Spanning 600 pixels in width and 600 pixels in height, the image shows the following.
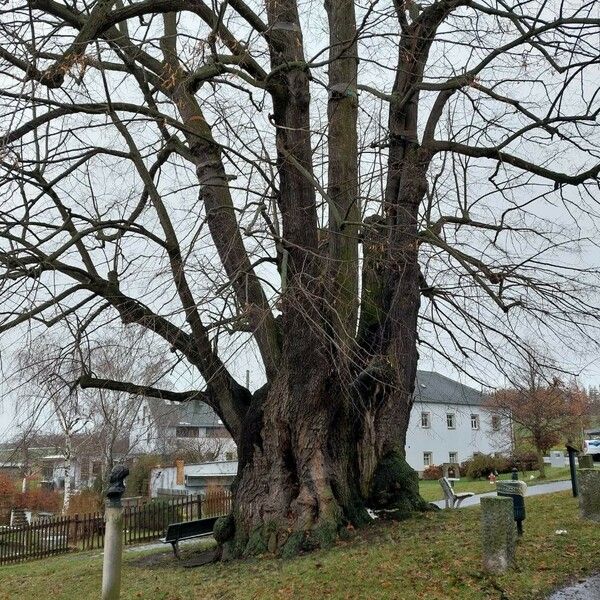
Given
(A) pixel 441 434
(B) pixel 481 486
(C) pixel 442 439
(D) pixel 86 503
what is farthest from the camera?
(A) pixel 441 434

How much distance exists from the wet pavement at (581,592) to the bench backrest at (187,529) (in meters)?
7.00

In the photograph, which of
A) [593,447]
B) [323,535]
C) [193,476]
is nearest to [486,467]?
[593,447]

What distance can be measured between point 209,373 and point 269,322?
1.14 meters

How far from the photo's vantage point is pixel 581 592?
591 centimetres

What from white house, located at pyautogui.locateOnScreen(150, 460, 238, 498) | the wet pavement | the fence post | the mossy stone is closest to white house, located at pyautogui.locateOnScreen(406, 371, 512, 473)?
white house, located at pyautogui.locateOnScreen(150, 460, 238, 498)

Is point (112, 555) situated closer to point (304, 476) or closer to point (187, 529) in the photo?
point (304, 476)

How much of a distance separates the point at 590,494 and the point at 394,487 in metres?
2.86

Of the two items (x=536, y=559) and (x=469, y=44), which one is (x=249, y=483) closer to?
(x=536, y=559)

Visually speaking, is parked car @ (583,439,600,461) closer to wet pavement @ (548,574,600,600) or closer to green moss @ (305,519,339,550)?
green moss @ (305,519,339,550)

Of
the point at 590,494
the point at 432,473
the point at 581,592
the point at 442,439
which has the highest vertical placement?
the point at 442,439

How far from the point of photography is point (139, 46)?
841 cm

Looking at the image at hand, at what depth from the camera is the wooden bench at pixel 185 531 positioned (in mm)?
11258

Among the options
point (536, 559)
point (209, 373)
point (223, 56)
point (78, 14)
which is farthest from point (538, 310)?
point (78, 14)

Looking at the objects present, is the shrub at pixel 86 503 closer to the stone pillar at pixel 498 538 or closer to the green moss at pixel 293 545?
Answer: the green moss at pixel 293 545
